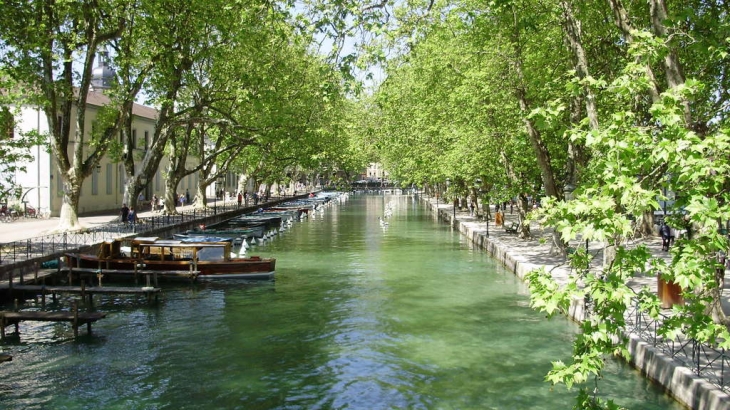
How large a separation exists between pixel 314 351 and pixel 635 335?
7.51m

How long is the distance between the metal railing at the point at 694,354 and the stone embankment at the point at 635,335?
0.16 feet

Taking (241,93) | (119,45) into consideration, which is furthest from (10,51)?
(241,93)

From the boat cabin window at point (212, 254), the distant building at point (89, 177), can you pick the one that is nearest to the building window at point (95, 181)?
the distant building at point (89, 177)

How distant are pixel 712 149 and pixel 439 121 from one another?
30331 millimetres

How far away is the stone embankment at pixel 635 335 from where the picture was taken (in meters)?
11.0

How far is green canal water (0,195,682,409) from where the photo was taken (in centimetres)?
1325

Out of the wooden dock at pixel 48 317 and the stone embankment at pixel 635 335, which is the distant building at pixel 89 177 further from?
the stone embankment at pixel 635 335

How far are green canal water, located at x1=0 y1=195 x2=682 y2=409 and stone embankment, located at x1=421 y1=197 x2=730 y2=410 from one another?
422 millimetres

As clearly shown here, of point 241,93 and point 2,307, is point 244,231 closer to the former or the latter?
point 241,93

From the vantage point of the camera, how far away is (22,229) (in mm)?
37938

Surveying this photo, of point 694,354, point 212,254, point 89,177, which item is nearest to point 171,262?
point 212,254

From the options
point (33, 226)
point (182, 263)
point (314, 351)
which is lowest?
point (314, 351)

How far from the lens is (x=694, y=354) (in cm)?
1193

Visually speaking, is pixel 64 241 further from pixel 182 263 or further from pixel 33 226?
pixel 33 226
